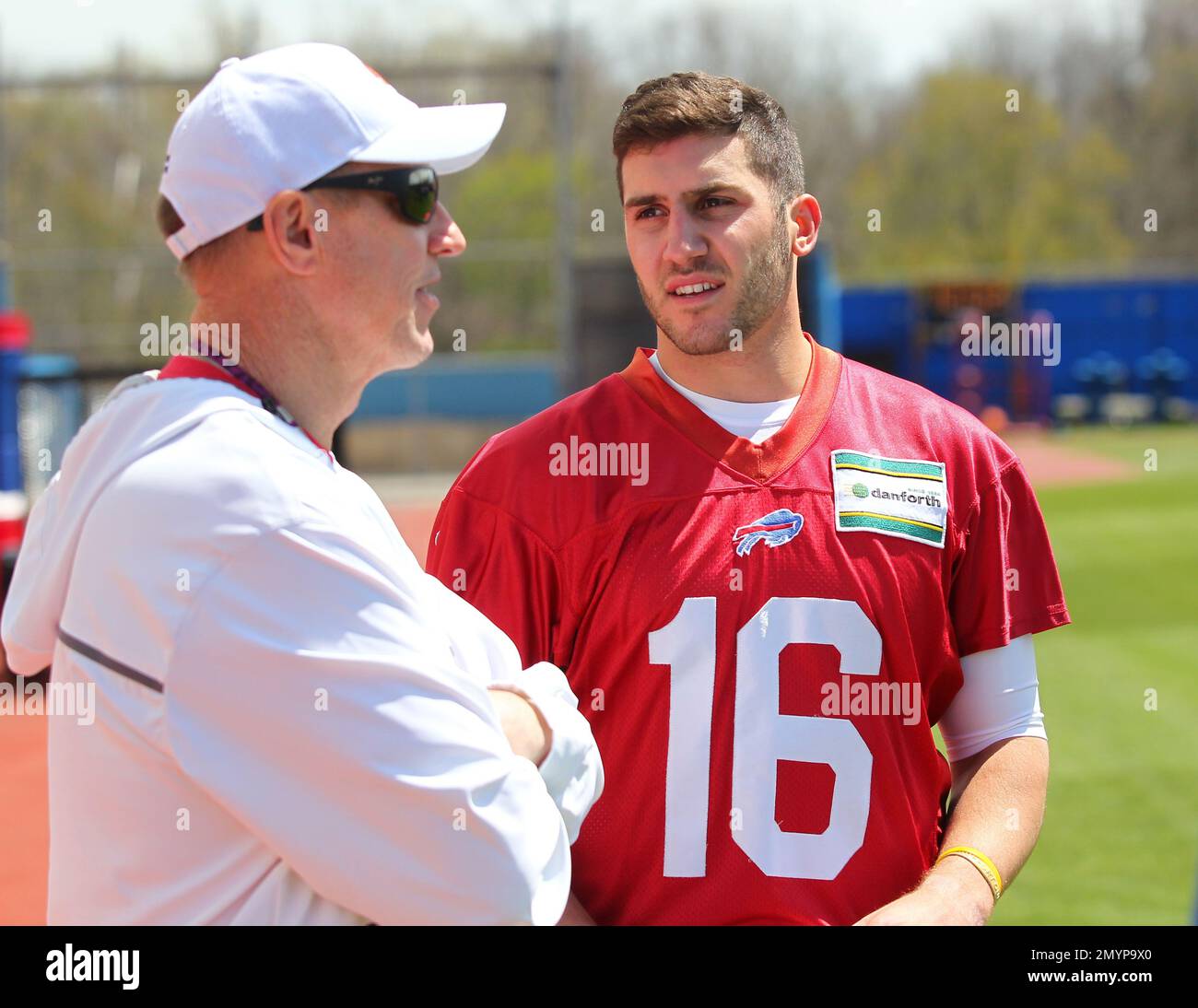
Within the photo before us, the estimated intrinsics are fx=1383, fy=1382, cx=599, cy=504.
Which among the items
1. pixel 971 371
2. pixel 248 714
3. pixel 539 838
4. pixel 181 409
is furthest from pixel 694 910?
Result: pixel 971 371

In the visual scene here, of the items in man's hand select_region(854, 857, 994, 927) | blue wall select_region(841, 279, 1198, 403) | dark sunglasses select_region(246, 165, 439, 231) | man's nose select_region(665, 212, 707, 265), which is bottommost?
man's hand select_region(854, 857, 994, 927)

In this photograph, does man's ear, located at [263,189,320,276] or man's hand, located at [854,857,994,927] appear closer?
man's ear, located at [263,189,320,276]

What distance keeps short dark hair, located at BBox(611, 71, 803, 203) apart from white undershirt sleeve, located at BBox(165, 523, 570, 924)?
1335 millimetres

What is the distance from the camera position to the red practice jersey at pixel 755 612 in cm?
240

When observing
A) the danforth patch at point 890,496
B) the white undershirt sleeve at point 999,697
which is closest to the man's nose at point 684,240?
the danforth patch at point 890,496

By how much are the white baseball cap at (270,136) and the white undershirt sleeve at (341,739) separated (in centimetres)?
45

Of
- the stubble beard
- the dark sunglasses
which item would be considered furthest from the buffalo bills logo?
the dark sunglasses

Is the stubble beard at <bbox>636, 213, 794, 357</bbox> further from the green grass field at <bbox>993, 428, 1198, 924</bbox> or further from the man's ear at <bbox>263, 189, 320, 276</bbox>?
the green grass field at <bbox>993, 428, 1198, 924</bbox>

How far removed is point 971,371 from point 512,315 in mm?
10303

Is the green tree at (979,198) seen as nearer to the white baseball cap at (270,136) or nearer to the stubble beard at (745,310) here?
the stubble beard at (745,310)

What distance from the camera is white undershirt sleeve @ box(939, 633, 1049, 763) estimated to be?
2.57 m

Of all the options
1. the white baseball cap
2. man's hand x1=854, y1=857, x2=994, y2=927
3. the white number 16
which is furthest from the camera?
the white number 16

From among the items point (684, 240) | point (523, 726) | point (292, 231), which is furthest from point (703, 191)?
point (523, 726)

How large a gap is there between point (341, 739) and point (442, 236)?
2.37ft
